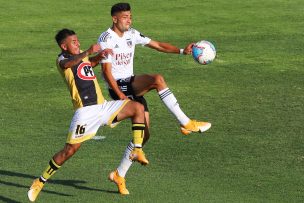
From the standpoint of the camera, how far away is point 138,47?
28391 millimetres

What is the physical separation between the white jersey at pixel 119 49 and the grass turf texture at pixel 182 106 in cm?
187

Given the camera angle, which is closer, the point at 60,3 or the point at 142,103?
the point at 142,103

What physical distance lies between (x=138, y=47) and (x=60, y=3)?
720cm

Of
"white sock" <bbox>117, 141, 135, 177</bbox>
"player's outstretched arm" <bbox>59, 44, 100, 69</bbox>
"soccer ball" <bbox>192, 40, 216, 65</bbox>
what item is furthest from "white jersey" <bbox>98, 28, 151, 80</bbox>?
"white sock" <bbox>117, 141, 135, 177</bbox>

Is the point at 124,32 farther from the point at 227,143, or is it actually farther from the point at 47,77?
the point at 47,77

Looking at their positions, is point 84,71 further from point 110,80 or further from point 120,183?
point 120,183

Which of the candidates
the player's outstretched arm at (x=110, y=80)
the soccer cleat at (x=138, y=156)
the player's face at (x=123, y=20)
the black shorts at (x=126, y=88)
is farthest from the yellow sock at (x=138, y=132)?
the player's face at (x=123, y=20)

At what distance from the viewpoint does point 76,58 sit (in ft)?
48.6

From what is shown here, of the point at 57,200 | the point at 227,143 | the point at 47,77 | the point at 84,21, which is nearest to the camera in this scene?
the point at 57,200

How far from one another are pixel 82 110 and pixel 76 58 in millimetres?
938

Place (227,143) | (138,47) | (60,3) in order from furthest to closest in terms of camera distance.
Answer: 1. (60,3)
2. (138,47)
3. (227,143)

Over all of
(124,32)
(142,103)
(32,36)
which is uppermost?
(124,32)

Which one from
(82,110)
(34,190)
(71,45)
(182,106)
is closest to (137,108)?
(82,110)

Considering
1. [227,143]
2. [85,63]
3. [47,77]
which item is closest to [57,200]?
[85,63]
